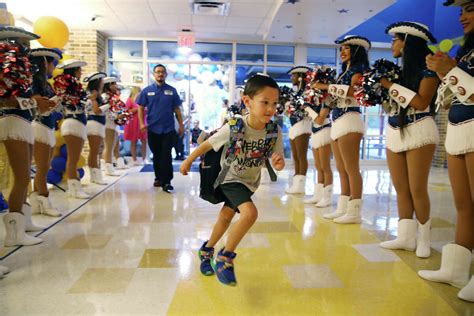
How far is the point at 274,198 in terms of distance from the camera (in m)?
5.18

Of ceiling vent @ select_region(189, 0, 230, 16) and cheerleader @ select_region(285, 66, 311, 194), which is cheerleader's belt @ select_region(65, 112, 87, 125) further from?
ceiling vent @ select_region(189, 0, 230, 16)

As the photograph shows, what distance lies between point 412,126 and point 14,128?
3.16 m

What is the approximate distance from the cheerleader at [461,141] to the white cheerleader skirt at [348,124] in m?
1.33

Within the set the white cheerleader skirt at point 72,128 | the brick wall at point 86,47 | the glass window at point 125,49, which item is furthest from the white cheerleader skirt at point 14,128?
the glass window at point 125,49

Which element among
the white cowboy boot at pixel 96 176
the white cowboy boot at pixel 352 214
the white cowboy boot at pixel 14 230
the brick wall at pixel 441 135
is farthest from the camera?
the brick wall at pixel 441 135

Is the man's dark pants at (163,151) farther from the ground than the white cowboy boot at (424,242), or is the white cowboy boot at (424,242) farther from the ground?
the man's dark pants at (163,151)

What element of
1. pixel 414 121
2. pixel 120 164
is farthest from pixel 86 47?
pixel 414 121

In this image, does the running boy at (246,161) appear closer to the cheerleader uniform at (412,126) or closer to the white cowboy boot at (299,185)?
the cheerleader uniform at (412,126)

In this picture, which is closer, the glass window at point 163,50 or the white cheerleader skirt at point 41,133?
the white cheerleader skirt at point 41,133

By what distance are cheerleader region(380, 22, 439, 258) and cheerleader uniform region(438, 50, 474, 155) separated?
1.45 ft

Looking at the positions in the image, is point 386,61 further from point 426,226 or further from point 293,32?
point 293,32

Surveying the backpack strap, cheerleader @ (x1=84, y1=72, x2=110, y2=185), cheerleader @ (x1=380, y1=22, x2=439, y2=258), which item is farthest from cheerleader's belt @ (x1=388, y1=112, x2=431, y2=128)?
cheerleader @ (x1=84, y1=72, x2=110, y2=185)

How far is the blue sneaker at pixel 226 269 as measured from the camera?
2211 millimetres

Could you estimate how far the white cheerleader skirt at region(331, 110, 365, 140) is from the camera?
3689 millimetres
